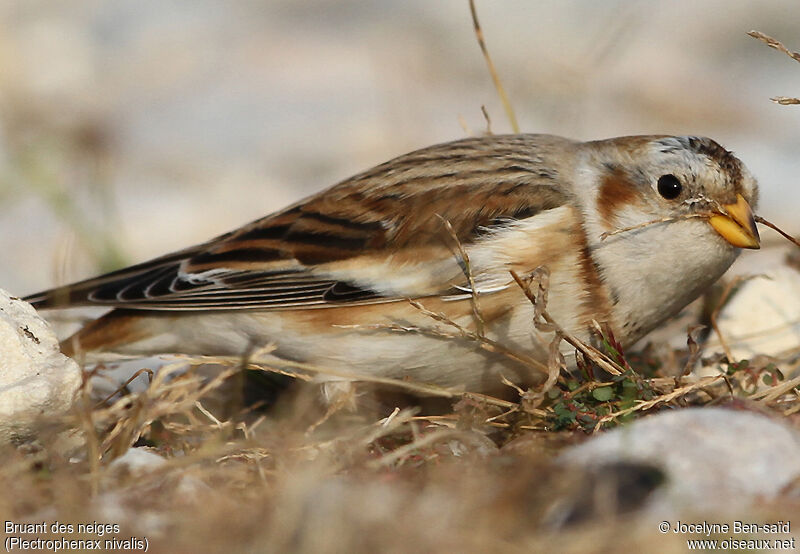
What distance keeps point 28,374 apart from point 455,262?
4.26 ft

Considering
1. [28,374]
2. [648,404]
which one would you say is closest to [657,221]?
[648,404]

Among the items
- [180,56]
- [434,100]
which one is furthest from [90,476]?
[180,56]

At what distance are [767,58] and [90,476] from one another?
6.50 metres

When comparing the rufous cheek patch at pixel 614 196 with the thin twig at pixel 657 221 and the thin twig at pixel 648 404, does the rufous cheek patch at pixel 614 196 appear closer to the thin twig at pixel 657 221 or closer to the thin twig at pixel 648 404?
the thin twig at pixel 657 221

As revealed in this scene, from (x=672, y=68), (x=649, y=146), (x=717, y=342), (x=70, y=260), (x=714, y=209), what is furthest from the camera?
(x=672, y=68)

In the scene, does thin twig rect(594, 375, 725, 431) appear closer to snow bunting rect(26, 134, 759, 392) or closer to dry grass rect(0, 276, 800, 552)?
dry grass rect(0, 276, 800, 552)

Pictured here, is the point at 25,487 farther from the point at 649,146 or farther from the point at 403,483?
the point at 649,146

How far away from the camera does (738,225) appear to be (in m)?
3.21

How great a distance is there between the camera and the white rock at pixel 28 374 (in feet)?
9.25

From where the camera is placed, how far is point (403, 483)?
2377 mm

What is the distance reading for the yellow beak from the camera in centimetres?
318

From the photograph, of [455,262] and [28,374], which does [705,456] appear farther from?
[28,374]

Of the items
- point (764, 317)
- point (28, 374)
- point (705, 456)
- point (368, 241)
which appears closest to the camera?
point (705, 456)

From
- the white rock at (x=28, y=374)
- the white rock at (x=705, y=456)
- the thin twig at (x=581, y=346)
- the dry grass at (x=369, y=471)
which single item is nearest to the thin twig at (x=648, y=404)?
the dry grass at (x=369, y=471)
